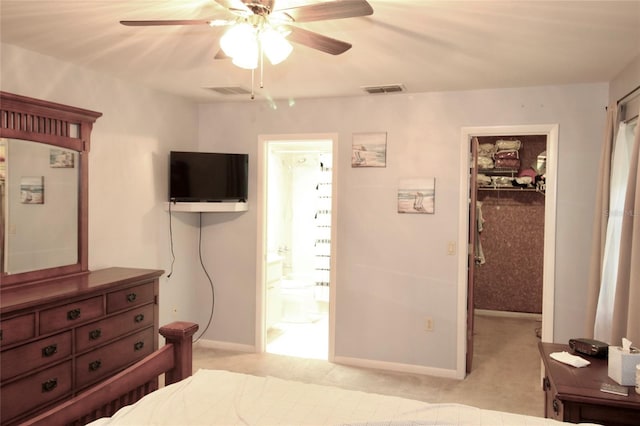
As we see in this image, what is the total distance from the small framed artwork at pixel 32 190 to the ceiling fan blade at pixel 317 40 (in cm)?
208

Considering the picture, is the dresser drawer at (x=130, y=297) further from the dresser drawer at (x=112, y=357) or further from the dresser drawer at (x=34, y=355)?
the dresser drawer at (x=34, y=355)

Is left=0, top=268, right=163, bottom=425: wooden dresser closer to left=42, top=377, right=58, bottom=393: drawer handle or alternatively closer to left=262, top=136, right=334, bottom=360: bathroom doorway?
left=42, top=377, right=58, bottom=393: drawer handle

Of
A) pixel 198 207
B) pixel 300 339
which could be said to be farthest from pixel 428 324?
pixel 198 207

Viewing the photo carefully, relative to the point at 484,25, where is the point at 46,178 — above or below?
below

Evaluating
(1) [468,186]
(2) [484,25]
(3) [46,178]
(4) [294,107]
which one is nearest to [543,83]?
(1) [468,186]

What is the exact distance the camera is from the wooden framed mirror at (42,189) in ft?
9.66

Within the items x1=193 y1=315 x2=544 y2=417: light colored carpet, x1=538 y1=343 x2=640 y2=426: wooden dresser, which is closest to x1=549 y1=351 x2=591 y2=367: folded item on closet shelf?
x1=538 y1=343 x2=640 y2=426: wooden dresser

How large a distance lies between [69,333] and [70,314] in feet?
0.36

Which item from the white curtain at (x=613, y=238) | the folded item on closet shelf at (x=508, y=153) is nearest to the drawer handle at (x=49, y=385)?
the white curtain at (x=613, y=238)

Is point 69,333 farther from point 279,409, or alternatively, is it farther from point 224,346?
point 224,346

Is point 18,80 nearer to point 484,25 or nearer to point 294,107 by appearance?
point 294,107

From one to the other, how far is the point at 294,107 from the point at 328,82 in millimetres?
795

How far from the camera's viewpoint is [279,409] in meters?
1.77

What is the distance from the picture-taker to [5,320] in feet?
7.97
